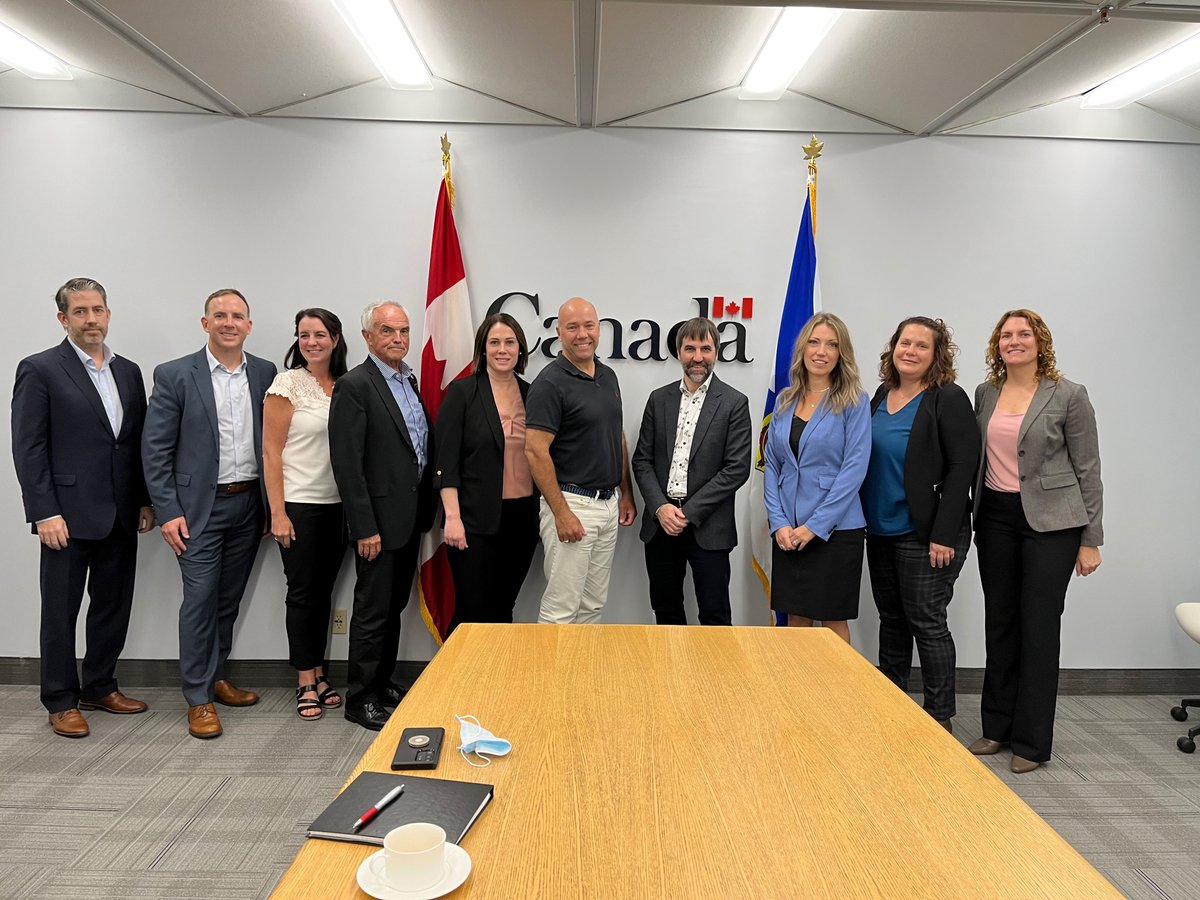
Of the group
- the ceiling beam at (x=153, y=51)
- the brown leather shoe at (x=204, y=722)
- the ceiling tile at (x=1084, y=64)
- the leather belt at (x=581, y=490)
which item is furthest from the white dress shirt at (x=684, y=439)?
the ceiling beam at (x=153, y=51)

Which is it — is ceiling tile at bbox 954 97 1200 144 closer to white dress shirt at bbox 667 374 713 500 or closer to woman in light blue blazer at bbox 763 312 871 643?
woman in light blue blazer at bbox 763 312 871 643

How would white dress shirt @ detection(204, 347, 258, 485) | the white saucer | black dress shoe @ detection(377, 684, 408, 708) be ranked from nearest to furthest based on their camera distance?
the white saucer < white dress shirt @ detection(204, 347, 258, 485) < black dress shoe @ detection(377, 684, 408, 708)

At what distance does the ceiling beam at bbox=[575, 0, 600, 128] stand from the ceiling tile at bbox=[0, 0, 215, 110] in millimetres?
1690

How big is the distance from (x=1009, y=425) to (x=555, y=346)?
6.61 ft

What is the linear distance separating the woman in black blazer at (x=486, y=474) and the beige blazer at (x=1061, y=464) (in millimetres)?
2038

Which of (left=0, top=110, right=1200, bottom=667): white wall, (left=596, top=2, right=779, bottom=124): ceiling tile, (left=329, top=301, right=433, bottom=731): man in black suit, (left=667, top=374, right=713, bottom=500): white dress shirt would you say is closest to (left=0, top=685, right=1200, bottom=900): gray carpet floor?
(left=329, top=301, right=433, bottom=731): man in black suit

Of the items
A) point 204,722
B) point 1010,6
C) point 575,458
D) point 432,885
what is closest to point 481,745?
point 432,885

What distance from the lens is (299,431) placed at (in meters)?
3.40

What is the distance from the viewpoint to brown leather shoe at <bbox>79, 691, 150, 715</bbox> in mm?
3473

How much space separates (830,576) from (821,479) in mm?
405

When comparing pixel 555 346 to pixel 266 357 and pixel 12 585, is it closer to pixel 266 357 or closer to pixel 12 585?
pixel 266 357

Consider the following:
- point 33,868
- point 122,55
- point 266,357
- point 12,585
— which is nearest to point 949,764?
point 33,868

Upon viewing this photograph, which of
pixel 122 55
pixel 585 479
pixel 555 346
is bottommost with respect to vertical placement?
pixel 585 479

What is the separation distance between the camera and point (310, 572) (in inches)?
138
